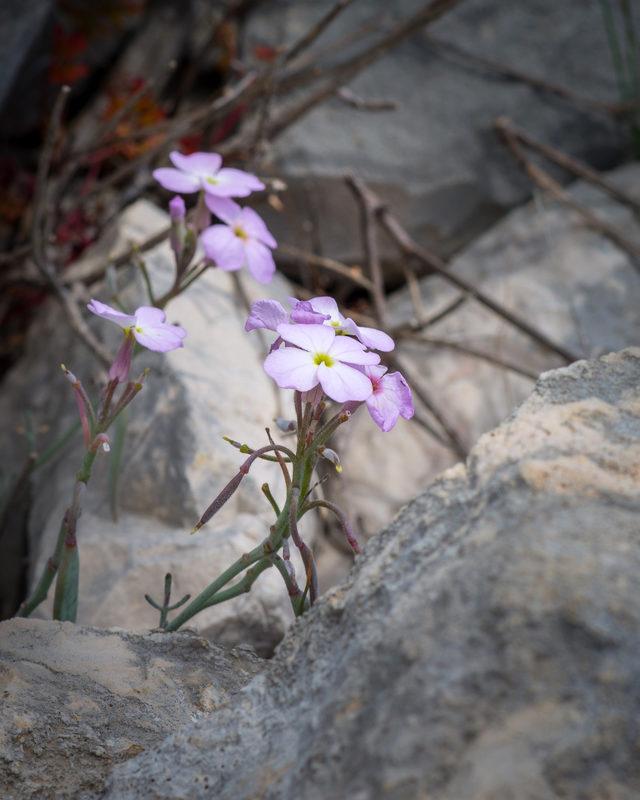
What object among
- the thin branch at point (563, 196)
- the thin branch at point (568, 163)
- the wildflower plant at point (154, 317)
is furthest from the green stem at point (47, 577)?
the thin branch at point (568, 163)

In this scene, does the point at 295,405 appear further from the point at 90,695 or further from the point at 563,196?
the point at 563,196

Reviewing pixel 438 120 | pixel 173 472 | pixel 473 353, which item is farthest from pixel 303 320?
pixel 438 120

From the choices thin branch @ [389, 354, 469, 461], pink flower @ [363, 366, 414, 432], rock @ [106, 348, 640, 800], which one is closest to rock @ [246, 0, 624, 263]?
thin branch @ [389, 354, 469, 461]

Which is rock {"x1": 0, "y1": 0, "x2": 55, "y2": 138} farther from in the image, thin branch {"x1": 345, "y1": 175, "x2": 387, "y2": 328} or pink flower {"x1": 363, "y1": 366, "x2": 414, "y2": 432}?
pink flower {"x1": 363, "y1": 366, "x2": 414, "y2": 432}

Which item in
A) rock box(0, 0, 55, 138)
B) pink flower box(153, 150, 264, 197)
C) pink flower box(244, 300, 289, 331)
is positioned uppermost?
rock box(0, 0, 55, 138)

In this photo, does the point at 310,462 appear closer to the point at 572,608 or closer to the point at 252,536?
the point at 572,608

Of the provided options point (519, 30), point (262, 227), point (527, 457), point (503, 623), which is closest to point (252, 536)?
point (262, 227)
